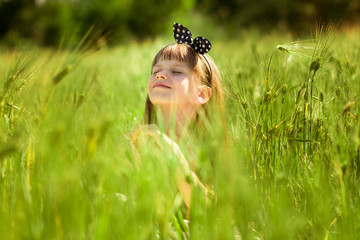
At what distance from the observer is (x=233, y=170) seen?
0.53 metres

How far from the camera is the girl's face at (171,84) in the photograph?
1248 millimetres

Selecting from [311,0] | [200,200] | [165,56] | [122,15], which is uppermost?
[311,0]

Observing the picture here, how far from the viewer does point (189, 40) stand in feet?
5.08

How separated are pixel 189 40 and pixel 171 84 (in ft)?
1.18

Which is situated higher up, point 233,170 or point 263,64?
point 263,64

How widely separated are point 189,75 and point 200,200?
0.78m

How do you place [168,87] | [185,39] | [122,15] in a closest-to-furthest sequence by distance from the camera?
1. [168,87]
2. [185,39]
3. [122,15]

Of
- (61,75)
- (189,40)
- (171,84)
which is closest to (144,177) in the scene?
(61,75)

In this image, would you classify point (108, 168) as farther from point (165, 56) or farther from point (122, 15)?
point (122, 15)

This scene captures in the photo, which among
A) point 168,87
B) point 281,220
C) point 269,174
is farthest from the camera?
point 168,87

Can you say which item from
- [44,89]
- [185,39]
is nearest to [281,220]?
[44,89]

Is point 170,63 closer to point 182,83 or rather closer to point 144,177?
point 182,83

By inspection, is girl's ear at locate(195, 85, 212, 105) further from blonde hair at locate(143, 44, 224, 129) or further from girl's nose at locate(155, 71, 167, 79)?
girl's nose at locate(155, 71, 167, 79)

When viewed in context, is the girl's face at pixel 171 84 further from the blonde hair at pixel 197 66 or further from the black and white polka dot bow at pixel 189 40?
the black and white polka dot bow at pixel 189 40
